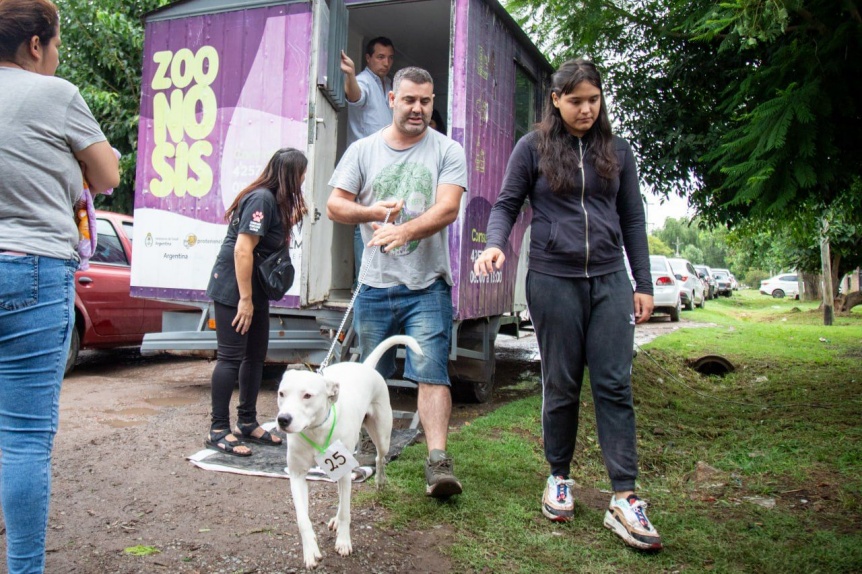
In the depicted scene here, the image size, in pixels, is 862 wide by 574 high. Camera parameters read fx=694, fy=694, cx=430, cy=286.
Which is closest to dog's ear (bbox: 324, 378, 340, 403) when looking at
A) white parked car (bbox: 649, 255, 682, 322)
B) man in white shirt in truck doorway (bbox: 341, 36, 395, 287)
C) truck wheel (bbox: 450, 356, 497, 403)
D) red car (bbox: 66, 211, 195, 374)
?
man in white shirt in truck doorway (bbox: 341, 36, 395, 287)

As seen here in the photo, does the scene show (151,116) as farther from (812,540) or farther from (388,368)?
(812,540)

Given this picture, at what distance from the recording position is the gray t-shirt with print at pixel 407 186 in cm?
357

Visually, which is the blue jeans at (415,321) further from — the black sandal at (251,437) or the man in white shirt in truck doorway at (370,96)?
the man in white shirt in truck doorway at (370,96)

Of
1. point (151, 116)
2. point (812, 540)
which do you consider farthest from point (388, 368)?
point (151, 116)

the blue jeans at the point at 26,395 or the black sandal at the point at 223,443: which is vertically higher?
the blue jeans at the point at 26,395

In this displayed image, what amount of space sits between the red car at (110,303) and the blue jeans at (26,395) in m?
5.34

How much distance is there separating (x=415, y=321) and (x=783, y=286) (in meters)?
49.7

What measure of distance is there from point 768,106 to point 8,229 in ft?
12.6

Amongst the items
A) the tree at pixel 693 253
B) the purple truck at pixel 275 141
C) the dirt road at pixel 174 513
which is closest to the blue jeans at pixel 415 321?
the dirt road at pixel 174 513

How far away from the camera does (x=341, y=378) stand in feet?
10.2

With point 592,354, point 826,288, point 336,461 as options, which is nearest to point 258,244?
point 336,461

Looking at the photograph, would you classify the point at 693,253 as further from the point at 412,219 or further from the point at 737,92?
the point at 412,219

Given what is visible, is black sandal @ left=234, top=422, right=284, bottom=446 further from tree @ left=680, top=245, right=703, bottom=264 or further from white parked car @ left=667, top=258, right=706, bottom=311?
tree @ left=680, top=245, right=703, bottom=264

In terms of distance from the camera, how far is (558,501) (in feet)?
10.6
